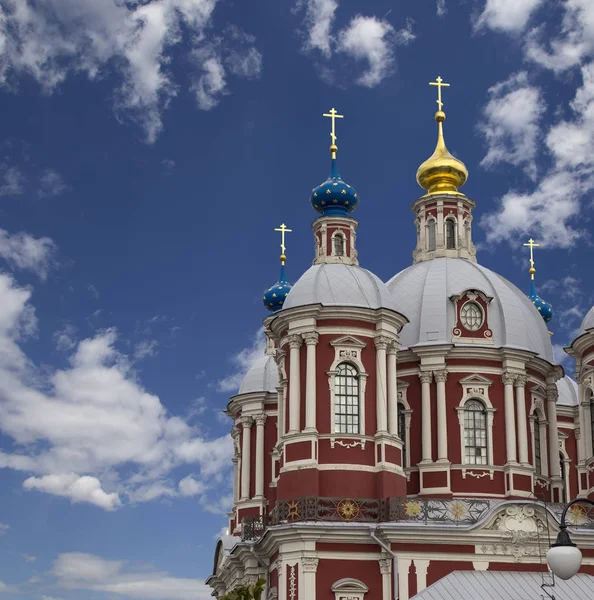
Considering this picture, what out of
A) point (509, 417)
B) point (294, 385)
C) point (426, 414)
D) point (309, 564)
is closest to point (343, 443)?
point (294, 385)

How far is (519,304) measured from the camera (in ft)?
115

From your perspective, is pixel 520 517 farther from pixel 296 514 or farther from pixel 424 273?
pixel 424 273

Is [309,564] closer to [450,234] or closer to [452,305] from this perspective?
[452,305]

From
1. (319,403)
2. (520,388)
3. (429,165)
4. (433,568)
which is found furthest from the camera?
(429,165)

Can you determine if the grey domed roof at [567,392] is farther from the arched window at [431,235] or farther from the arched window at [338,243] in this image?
the arched window at [338,243]

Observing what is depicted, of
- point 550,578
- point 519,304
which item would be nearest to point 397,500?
point 550,578

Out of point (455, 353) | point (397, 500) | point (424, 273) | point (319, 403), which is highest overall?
point (424, 273)

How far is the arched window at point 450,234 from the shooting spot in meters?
36.9

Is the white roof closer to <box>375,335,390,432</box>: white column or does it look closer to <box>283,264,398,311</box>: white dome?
<box>375,335,390,432</box>: white column

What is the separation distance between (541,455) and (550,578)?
6169 millimetres

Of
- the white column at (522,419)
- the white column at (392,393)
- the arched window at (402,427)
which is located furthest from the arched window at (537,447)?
the white column at (392,393)

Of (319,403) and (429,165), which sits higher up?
(429,165)

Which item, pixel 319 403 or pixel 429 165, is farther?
pixel 429 165

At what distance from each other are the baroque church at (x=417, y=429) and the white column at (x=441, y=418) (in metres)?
0.04
